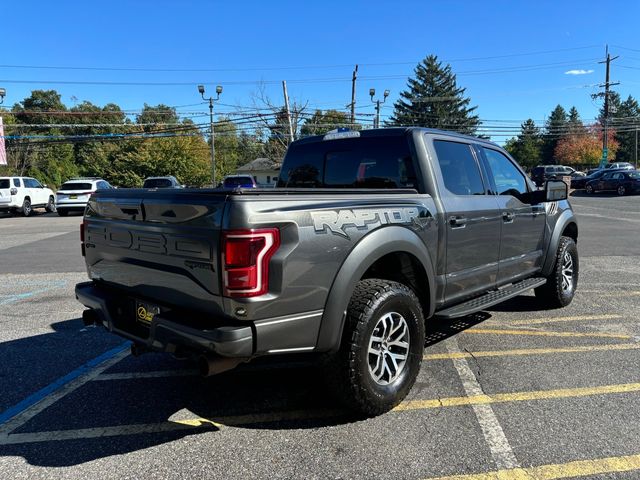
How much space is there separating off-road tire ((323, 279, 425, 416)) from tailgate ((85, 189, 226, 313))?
854 millimetres

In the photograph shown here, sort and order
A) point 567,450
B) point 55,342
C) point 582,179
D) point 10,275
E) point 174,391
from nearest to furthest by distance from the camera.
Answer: point 567,450
point 174,391
point 55,342
point 10,275
point 582,179

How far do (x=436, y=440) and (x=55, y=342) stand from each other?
381 cm

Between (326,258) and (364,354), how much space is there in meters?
0.69

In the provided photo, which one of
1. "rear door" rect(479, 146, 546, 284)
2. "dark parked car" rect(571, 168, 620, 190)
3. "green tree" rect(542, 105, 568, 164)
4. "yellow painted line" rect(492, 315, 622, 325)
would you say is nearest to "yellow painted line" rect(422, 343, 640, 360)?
"rear door" rect(479, 146, 546, 284)

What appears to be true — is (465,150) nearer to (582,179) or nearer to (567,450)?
(567,450)

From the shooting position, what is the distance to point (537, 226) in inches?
203

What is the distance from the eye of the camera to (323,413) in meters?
3.28

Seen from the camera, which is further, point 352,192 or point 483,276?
point 483,276

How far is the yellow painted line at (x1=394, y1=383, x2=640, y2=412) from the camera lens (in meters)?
3.38

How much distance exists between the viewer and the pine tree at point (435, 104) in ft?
226

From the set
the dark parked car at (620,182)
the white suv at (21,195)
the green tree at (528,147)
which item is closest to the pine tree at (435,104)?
the green tree at (528,147)

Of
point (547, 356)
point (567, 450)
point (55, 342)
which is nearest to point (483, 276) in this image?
point (547, 356)

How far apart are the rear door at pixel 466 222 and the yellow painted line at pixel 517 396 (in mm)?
820

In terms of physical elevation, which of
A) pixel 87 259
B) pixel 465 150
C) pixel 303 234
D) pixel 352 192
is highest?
pixel 465 150
